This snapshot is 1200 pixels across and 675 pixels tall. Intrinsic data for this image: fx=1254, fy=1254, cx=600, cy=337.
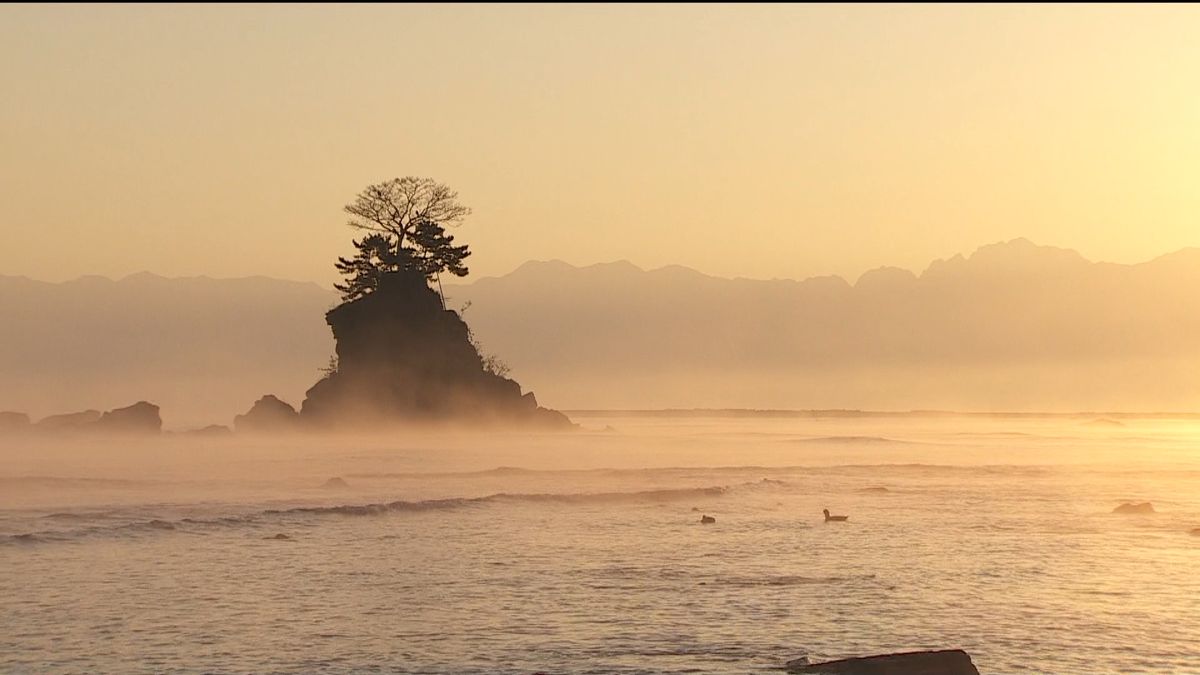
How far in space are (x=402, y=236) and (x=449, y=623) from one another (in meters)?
73.3

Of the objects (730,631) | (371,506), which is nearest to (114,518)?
(371,506)

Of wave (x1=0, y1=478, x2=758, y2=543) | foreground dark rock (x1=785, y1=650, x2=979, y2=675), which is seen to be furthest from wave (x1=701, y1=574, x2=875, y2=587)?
wave (x1=0, y1=478, x2=758, y2=543)

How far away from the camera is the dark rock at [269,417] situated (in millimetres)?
101125

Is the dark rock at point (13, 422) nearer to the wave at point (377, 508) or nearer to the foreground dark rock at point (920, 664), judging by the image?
the wave at point (377, 508)

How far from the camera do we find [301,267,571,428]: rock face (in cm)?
9188

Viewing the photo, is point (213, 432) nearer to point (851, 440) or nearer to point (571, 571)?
point (851, 440)

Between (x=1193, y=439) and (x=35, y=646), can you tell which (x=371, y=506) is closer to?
(x=35, y=646)

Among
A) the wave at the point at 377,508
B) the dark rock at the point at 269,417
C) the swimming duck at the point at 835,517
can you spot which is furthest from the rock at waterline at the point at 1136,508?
the dark rock at the point at 269,417

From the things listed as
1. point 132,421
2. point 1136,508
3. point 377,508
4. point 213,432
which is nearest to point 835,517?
point 1136,508

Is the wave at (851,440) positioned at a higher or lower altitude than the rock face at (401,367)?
lower

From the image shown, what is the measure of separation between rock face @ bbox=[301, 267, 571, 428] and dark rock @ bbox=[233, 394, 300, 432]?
14.3ft

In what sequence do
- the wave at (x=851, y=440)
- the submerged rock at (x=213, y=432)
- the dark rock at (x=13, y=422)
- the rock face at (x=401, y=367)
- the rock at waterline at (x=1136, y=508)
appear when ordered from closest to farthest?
the rock at waterline at (x=1136, y=508) < the rock face at (x=401, y=367) < the submerged rock at (x=213, y=432) < the dark rock at (x=13, y=422) < the wave at (x=851, y=440)

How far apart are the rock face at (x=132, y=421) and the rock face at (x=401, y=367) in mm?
15972

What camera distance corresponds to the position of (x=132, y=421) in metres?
104
